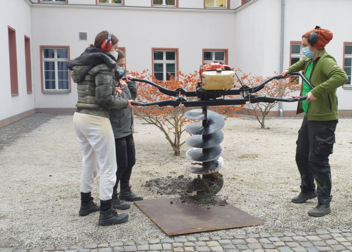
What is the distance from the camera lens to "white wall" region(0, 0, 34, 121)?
43.7 ft

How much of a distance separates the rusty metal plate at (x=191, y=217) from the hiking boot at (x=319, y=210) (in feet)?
2.07

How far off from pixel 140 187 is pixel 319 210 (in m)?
2.42

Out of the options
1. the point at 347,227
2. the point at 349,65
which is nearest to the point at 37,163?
the point at 347,227

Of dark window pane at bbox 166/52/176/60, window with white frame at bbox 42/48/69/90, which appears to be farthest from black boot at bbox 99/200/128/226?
dark window pane at bbox 166/52/176/60

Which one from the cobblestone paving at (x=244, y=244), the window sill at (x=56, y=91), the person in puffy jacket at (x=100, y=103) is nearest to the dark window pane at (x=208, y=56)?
the window sill at (x=56, y=91)

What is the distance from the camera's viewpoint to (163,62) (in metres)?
19.9

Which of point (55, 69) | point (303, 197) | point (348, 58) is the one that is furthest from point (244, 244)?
point (55, 69)

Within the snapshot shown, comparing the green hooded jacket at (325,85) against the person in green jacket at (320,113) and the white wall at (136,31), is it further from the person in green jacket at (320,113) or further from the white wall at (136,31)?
the white wall at (136,31)

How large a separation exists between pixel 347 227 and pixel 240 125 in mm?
9846

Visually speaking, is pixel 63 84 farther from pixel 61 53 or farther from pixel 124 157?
pixel 124 157

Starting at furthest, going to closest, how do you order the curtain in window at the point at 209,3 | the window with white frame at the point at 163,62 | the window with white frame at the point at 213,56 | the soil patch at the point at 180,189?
the window with white frame at the point at 213,56 < the curtain in window at the point at 209,3 < the window with white frame at the point at 163,62 < the soil patch at the point at 180,189

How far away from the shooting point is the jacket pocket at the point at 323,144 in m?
4.25

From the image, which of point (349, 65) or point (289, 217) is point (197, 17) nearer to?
point (349, 65)

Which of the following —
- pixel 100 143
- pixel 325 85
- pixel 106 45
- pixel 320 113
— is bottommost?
pixel 100 143
